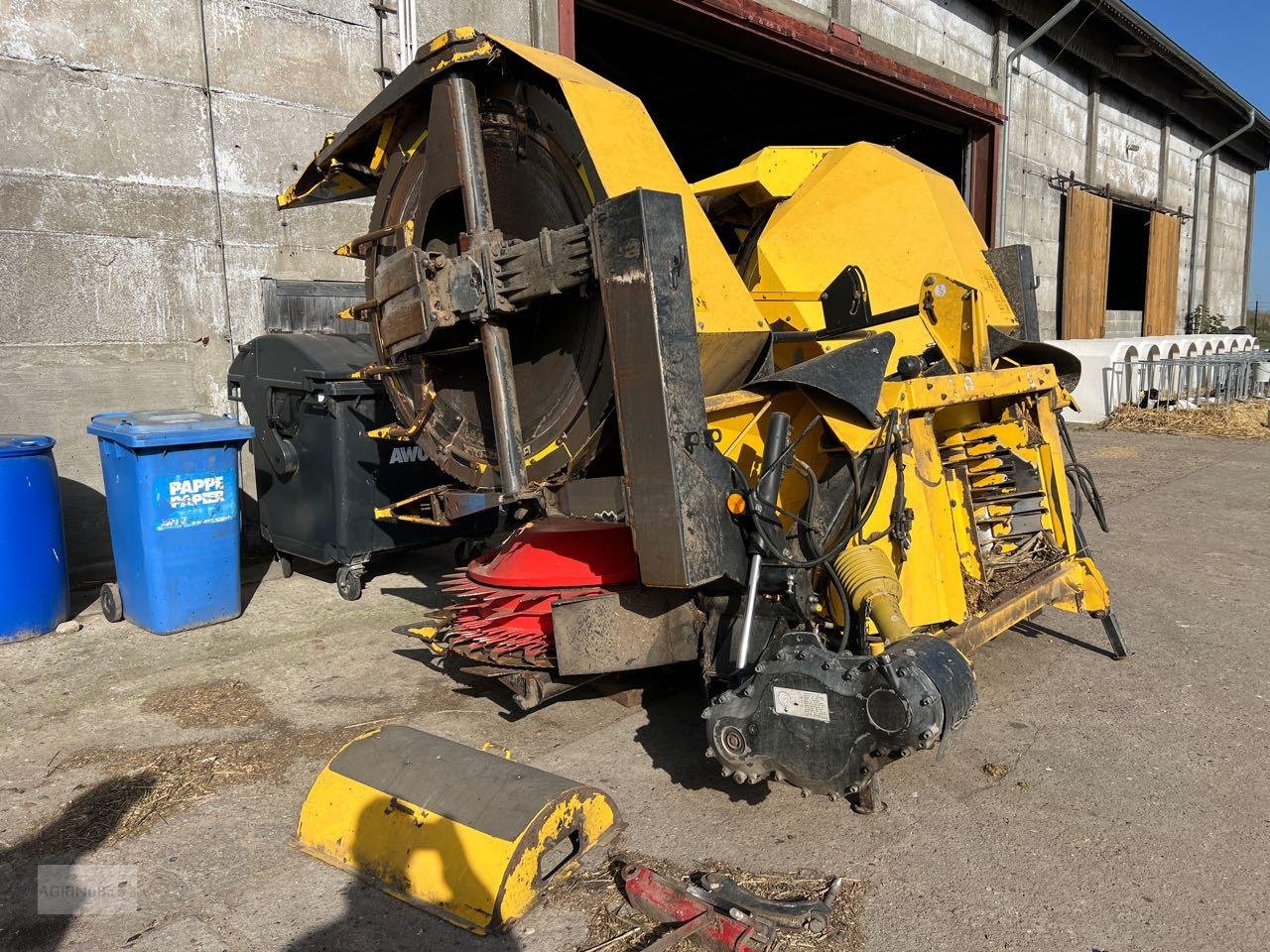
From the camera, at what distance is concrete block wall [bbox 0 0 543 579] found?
523 centimetres

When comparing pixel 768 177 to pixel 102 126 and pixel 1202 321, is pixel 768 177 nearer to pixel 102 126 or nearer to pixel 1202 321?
pixel 102 126

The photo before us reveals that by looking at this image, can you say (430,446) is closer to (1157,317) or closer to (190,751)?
(190,751)

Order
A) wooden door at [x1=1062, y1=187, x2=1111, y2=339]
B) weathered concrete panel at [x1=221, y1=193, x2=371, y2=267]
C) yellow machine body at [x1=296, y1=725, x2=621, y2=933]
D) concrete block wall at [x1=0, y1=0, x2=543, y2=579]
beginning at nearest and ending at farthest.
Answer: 1. yellow machine body at [x1=296, y1=725, x2=621, y2=933]
2. concrete block wall at [x1=0, y1=0, x2=543, y2=579]
3. weathered concrete panel at [x1=221, y1=193, x2=371, y2=267]
4. wooden door at [x1=1062, y1=187, x2=1111, y2=339]

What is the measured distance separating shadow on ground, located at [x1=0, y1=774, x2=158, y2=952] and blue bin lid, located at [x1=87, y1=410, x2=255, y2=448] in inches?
75.3

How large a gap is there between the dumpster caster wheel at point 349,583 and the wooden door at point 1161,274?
1780 cm

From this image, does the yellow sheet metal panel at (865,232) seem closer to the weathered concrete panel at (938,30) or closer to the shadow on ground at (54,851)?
the shadow on ground at (54,851)

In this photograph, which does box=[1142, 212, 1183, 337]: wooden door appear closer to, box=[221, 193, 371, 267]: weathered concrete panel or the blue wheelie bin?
box=[221, 193, 371, 267]: weathered concrete panel

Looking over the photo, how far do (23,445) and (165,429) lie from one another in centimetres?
62

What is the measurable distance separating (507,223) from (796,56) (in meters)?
6.67

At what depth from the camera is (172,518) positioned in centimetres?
465

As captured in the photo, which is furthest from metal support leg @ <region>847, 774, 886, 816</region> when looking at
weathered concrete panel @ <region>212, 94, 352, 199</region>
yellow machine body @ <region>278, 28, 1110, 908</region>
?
weathered concrete panel @ <region>212, 94, 352, 199</region>

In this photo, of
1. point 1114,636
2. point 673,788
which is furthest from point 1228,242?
point 673,788

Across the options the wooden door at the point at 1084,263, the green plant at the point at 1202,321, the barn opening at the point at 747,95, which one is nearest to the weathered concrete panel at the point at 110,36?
the barn opening at the point at 747,95

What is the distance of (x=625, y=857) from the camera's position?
2.68 meters
